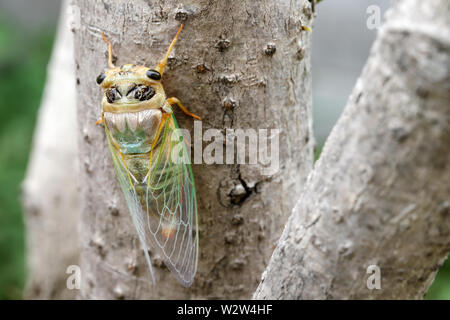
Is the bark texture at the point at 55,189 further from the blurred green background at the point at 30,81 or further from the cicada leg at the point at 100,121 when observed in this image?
the cicada leg at the point at 100,121

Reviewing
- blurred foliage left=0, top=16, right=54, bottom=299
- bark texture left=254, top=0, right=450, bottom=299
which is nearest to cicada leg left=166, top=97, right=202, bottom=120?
bark texture left=254, top=0, right=450, bottom=299

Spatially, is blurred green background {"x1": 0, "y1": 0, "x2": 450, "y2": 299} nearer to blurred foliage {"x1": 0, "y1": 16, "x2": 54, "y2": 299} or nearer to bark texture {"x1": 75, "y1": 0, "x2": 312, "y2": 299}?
blurred foliage {"x1": 0, "y1": 16, "x2": 54, "y2": 299}

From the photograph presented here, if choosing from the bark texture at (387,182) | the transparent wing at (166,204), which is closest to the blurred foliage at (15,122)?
the transparent wing at (166,204)

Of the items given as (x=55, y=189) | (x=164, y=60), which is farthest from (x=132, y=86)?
(x=55, y=189)

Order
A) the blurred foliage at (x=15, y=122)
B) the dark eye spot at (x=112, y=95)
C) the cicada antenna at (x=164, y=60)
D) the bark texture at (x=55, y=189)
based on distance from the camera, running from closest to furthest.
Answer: the cicada antenna at (x=164, y=60) < the dark eye spot at (x=112, y=95) < the bark texture at (x=55, y=189) < the blurred foliage at (x=15, y=122)

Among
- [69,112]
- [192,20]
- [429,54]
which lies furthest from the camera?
[69,112]

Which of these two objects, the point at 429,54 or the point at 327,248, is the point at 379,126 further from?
the point at 327,248

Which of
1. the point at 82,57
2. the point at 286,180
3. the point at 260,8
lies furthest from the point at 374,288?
the point at 82,57
